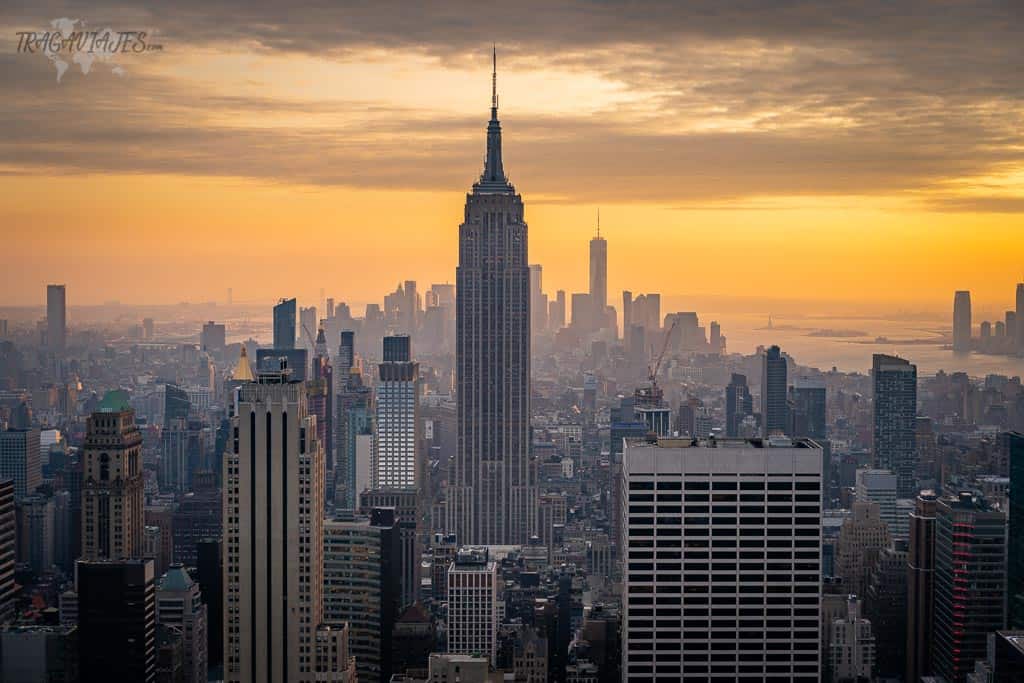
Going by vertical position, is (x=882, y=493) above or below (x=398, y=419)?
below

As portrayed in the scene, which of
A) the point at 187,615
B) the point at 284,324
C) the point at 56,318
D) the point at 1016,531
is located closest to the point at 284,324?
the point at 284,324

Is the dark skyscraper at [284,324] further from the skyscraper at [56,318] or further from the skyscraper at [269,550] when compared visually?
the skyscraper at [269,550]

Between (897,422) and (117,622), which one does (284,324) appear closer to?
(117,622)

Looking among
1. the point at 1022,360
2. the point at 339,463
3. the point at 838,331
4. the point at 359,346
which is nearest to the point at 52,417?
the point at 339,463

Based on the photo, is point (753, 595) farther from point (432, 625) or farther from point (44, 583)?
point (44, 583)

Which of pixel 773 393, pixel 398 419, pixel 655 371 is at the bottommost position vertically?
pixel 398 419

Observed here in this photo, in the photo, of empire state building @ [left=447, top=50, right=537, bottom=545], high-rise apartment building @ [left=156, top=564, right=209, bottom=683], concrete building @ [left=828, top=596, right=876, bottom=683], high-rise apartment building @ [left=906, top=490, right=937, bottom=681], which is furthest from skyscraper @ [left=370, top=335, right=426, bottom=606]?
concrete building @ [left=828, top=596, right=876, bottom=683]
